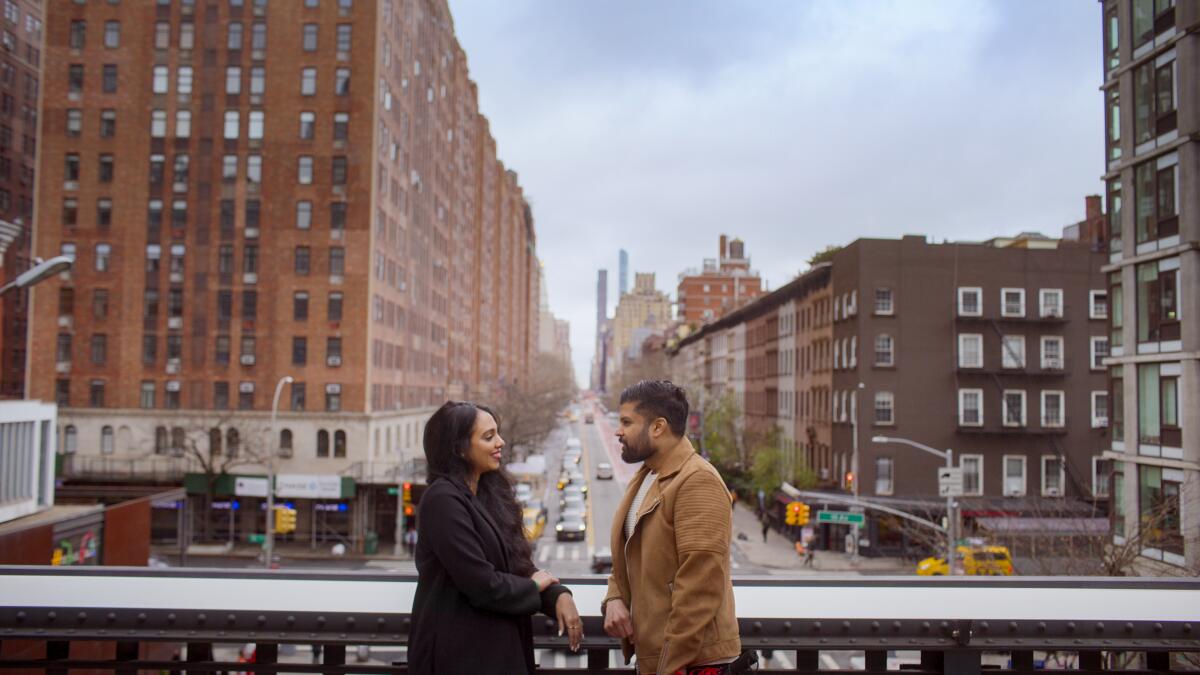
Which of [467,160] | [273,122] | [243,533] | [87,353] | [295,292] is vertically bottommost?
[243,533]

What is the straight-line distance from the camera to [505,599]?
404cm

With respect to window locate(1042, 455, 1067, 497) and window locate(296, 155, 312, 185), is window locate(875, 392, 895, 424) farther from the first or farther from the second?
window locate(296, 155, 312, 185)

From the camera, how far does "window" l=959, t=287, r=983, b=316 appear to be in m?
47.7

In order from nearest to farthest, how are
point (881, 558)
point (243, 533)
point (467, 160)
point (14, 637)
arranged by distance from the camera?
A: point (14, 637) → point (881, 558) → point (243, 533) → point (467, 160)

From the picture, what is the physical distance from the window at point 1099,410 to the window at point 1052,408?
1738mm

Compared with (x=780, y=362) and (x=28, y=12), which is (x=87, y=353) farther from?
(x=780, y=362)

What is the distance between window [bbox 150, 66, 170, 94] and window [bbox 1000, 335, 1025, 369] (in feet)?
164

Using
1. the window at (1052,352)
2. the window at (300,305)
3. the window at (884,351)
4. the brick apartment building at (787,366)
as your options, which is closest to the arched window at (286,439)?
the window at (300,305)

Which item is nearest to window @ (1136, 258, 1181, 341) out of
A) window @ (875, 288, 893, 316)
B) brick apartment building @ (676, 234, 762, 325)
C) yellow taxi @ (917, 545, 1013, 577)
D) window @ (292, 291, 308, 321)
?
yellow taxi @ (917, 545, 1013, 577)

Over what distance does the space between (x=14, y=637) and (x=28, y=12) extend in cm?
7371

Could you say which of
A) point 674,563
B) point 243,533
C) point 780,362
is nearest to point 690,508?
point 674,563

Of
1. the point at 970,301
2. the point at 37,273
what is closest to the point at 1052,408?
the point at 970,301

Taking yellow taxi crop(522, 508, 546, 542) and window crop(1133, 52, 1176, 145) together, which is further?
A: yellow taxi crop(522, 508, 546, 542)

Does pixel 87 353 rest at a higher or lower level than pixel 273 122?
lower
